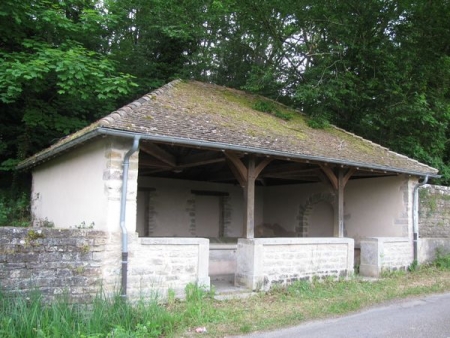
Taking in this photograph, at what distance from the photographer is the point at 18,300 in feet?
15.7

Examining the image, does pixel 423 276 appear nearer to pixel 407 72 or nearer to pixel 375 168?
pixel 375 168

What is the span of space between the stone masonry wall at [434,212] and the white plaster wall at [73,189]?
7.91 metres

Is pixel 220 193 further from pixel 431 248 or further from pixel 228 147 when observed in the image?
pixel 228 147

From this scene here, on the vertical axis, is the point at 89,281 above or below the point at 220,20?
below

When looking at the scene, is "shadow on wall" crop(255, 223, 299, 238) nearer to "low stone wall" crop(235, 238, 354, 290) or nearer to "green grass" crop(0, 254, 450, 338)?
"low stone wall" crop(235, 238, 354, 290)

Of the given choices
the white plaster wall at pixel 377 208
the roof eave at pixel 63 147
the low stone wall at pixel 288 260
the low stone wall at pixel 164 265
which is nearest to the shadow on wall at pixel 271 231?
the white plaster wall at pixel 377 208

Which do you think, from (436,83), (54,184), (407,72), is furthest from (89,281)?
(436,83)

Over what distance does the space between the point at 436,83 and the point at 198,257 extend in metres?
10.9

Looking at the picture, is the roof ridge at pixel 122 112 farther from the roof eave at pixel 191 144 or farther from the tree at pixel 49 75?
the tree at pixel 49 75

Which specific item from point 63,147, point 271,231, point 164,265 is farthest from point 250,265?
point 271,231

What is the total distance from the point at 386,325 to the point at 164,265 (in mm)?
3134

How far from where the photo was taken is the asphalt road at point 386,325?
16.5 ft

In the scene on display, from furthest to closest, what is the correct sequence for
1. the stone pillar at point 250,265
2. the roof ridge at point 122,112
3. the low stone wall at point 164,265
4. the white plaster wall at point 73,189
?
the stone pillar at point 250,265 → the white plaster wall at point 73,189 → the low stone wall at point 164,265 → the roof ridge at point 122,112

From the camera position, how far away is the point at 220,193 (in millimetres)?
12555
